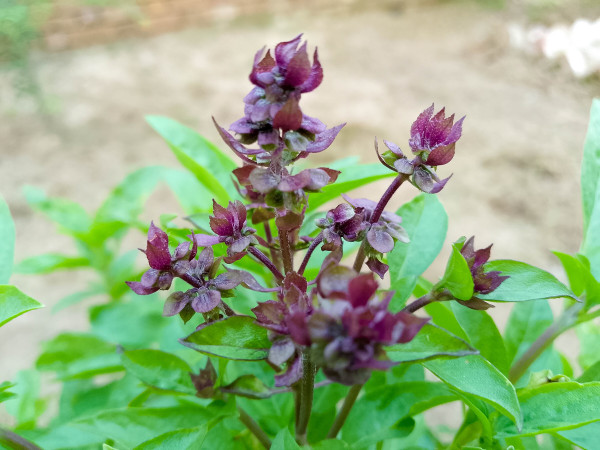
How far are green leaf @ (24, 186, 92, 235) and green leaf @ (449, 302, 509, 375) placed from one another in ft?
2.53

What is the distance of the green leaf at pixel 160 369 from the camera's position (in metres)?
0.60

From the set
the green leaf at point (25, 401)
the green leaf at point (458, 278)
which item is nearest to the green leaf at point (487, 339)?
Answer: the green leaf at point (458, 278)

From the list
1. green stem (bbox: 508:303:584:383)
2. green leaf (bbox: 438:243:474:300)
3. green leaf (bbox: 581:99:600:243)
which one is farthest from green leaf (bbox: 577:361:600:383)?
green leaf (bbox: 438:243:474:300)

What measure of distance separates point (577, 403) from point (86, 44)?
4.42 metres

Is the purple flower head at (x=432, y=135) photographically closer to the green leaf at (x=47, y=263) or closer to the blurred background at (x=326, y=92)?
the green leaf at (x=47, y=263)

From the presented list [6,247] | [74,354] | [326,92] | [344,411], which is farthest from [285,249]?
[326,92]

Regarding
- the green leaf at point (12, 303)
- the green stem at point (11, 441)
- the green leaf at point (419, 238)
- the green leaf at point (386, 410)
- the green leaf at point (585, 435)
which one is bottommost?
the green leaf at point (386, 410)

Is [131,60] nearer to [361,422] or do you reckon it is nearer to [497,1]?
[497,1]

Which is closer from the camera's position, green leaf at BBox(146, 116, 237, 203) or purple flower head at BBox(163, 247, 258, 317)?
purple flower head at BBox(163, 247, 258, 317)

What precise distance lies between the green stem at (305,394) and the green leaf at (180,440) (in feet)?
0.34

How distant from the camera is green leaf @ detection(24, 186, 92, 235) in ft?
3.57

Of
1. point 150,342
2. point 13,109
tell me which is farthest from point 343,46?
point 150,342

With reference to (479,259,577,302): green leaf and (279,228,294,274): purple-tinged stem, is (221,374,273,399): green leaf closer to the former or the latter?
(279,228,294,274): purple-tinged stem

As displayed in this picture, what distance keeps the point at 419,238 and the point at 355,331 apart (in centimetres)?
34
